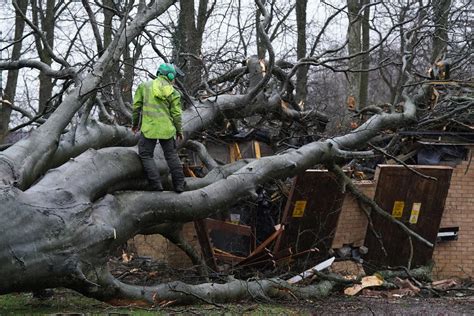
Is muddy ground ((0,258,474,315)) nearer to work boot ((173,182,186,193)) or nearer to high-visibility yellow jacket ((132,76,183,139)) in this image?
work boot ((173,182,186,193))

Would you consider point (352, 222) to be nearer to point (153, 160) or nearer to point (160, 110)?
point (153, 160)

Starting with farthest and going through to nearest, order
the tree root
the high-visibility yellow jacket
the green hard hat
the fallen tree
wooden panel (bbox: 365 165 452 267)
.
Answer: wooden panel (bbox: 365 165 452 267), the green hard hat, the high-visibility yellow jacket, the tree root, the fallen tree

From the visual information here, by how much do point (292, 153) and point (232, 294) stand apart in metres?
2.07

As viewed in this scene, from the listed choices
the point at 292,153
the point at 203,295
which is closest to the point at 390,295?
the point at 292,153

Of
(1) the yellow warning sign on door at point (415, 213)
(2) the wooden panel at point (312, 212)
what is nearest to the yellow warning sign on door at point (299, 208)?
(2) the wooden panel at point (312, 212)

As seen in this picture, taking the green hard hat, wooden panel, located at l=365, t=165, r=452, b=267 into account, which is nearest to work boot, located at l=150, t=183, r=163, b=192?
the green hard hat

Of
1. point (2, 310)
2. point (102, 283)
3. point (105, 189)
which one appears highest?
point (105, 189)

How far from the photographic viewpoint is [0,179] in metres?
6.38

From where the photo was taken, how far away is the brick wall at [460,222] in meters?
12.6

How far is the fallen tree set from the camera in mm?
6156

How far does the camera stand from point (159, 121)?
24.9ft

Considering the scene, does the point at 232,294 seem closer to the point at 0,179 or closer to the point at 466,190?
the point at 0,179

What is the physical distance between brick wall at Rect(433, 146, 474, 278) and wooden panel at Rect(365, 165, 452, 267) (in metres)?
0.81

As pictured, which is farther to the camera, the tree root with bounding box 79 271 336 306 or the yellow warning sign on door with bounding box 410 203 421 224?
the yellow warning sign on door with bounding box 410 203 421 224
